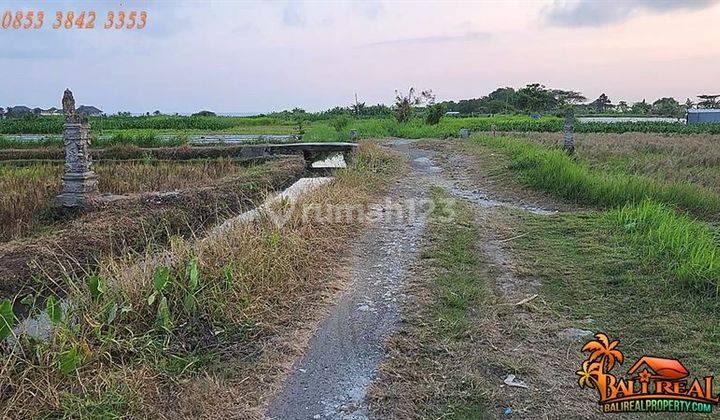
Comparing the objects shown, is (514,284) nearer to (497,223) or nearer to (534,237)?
(534,237)

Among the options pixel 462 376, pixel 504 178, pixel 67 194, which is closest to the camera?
pixel 462 376

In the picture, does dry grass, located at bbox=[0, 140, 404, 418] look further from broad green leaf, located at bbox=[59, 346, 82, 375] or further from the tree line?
the tree line

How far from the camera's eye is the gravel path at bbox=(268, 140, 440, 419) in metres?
2.70

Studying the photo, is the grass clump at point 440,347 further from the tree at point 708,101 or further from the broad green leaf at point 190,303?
the tree at point 708,101

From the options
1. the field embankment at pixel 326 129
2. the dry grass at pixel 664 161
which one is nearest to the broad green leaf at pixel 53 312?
the dry grass at pixel 664 161

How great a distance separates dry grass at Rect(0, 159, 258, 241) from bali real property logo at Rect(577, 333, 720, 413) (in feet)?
21.2

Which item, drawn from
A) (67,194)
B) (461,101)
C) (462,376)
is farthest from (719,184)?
(461,101)

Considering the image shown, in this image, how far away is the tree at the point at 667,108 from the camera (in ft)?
152

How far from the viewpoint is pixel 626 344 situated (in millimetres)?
3178

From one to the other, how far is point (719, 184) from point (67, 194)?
9921 millimetres

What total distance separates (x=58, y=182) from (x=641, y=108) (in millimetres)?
56179

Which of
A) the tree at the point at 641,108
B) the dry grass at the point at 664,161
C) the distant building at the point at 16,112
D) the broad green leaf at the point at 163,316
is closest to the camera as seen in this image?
the broad green leaf at the point at 163,316

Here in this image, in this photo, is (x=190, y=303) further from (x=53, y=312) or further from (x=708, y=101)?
(x=708, y=101)

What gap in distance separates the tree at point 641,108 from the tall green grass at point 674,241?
Answer: 52.4 meters
